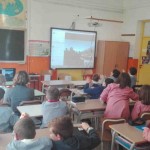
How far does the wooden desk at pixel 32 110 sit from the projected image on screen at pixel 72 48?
4.10 metres

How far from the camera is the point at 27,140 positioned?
5.84 feet

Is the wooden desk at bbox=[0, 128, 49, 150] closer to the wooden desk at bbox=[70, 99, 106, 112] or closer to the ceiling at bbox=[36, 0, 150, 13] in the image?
the wooden desk at bbox=[70, 99, 106, 112]

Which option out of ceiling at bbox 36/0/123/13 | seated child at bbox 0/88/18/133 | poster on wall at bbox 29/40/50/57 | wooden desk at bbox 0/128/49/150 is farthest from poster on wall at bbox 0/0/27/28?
wooden desk at bbox 0/128/49/150

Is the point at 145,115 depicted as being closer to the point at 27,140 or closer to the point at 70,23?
the point at 27,140

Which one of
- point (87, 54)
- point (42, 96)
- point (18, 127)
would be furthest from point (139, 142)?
point (87, 54)

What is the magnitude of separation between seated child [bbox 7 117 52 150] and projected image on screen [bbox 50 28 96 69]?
568 centimetres

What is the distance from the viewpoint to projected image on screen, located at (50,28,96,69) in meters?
7.39

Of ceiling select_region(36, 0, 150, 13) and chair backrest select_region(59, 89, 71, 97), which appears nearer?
chair backrest select_region(59, 89, 71, 97)

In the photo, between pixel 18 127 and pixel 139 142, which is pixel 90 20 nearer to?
pixel 139 142

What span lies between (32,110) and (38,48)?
413 centimetres

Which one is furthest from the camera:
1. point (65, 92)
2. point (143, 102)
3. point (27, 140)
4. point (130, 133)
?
point (65, 92)

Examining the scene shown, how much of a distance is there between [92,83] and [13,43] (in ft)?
9.55

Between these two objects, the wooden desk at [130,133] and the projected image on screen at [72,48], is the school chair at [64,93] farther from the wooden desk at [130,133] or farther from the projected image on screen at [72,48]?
the projected image on screen at [72,48]

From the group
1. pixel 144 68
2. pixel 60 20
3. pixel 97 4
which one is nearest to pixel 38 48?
pixel 60 20
